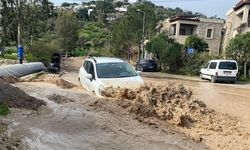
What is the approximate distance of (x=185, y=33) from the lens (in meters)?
67.6

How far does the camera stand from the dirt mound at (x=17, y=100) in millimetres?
9975

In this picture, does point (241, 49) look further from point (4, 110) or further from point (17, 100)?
point (4, 110)

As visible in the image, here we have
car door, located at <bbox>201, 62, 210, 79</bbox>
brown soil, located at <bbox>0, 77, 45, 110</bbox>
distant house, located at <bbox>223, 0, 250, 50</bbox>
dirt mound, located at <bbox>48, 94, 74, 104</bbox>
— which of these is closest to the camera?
brown soil, located at <bbox>0, 77, 45, 110</bbox>

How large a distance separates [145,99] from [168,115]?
3.59 feet

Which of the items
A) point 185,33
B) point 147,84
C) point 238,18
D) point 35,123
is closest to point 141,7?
point 185,33

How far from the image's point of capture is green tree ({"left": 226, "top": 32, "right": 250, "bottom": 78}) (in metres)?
35.1

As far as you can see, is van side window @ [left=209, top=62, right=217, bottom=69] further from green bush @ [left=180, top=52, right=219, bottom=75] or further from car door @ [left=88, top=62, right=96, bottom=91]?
car door @ [left=88, top=62, right=96, bottom=91]

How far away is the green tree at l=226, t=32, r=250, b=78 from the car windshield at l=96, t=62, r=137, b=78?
22351mm

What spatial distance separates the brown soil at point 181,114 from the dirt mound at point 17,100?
7.00 ft

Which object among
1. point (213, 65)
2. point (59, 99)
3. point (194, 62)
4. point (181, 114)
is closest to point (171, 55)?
point (194, 62)

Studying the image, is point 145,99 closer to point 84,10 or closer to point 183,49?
point 183,49

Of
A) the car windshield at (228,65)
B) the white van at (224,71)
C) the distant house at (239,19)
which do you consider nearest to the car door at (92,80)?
the white van at (224,71)

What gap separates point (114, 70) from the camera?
1449 centimetres

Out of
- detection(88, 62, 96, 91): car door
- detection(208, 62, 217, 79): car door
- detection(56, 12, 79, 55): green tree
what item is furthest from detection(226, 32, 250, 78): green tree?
detection(56, 12, 79, 55): green tree
